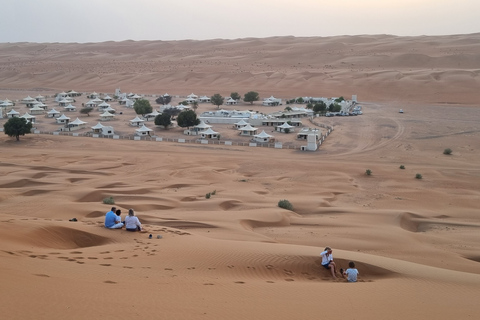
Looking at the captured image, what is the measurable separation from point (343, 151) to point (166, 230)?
87.7 ft

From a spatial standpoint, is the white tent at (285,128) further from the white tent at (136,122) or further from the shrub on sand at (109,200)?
the shrub on sand at (109,200)

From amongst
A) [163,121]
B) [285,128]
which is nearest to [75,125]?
[163,121]

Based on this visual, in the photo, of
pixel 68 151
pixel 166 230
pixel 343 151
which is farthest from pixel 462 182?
pixel 68 151

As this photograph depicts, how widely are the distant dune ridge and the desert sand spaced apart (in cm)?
1853

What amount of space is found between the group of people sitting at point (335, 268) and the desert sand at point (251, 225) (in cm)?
19

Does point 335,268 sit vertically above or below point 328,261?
below

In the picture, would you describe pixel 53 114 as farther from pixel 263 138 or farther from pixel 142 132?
pixel 263 138

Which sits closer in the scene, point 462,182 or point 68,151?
point 462,182

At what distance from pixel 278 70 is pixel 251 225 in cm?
9082

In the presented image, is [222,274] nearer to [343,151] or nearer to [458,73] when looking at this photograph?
[343,151]

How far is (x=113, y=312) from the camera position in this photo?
20.7 ft

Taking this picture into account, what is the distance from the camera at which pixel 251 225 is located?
54.1 ft

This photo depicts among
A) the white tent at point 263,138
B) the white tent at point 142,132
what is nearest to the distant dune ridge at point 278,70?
the white tent at point 263,138

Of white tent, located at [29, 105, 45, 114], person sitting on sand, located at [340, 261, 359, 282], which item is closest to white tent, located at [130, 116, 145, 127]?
white tent, located at [29, 105, 45, 114]
